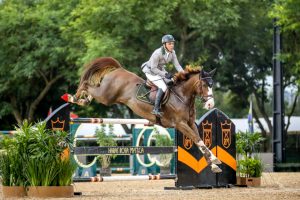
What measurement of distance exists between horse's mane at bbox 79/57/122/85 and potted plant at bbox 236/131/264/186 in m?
3.98

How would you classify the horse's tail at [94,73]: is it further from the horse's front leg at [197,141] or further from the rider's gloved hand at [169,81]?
the horse's front leg at [197,141]

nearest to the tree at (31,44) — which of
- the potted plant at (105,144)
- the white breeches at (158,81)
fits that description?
the potted plant at (105,144)

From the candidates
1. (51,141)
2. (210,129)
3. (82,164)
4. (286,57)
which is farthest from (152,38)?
(51,141)

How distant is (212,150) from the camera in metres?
16.4

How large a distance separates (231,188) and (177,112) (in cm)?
275

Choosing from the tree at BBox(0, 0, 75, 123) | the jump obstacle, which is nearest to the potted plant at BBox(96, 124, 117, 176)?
the jump obstacle

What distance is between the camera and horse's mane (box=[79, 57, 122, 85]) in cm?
1514

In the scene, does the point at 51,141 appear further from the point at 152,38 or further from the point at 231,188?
the point at 152,38

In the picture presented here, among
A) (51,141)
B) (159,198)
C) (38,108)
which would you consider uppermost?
(38,108)

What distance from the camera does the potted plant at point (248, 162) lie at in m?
17.2

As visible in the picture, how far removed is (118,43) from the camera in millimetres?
32344

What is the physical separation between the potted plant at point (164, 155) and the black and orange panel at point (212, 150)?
5.87 meters

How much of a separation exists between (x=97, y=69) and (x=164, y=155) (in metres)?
7.96

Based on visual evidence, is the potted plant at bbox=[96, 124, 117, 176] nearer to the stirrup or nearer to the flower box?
the stirrup
